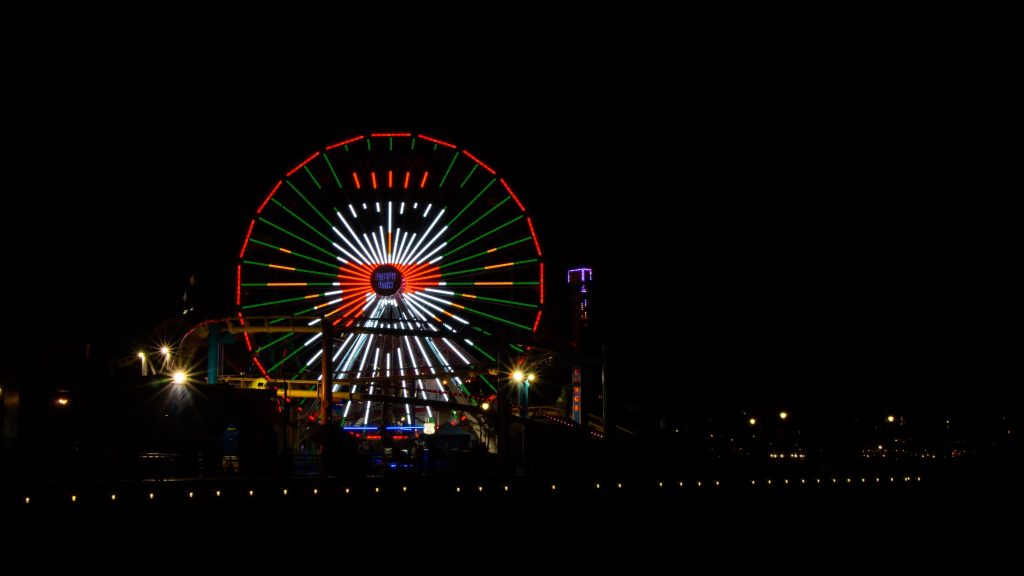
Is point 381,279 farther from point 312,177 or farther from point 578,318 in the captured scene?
point 578,318

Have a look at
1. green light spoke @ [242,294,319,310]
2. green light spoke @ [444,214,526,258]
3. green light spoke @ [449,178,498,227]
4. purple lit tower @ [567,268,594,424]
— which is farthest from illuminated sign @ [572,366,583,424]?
green light spoke @ [242,294,319,310]

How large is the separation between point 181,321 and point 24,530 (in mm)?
16331

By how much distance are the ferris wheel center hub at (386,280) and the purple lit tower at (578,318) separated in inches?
278

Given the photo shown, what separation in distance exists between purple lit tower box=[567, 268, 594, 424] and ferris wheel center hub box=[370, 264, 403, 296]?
706 cm

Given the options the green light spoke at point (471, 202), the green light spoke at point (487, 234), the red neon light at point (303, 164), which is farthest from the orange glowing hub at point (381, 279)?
the red neon light at point (303, 164)

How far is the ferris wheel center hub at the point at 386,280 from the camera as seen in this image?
103ft

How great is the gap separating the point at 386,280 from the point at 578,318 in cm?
912

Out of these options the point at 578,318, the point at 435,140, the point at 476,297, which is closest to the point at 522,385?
the point at 578,318

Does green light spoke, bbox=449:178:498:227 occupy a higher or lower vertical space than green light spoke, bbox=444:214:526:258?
higher

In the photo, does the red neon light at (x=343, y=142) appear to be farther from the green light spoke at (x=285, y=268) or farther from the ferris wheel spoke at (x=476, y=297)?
the ferris wheel spoke at (x=476, y=297)

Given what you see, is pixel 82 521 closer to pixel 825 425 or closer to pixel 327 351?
pixel 327 351

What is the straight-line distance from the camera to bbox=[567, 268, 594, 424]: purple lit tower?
33.5 meters

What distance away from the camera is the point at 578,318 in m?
36.7

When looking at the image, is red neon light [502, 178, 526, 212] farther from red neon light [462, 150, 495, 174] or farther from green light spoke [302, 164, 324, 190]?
green light spoke [302, 164, 324, 190]
